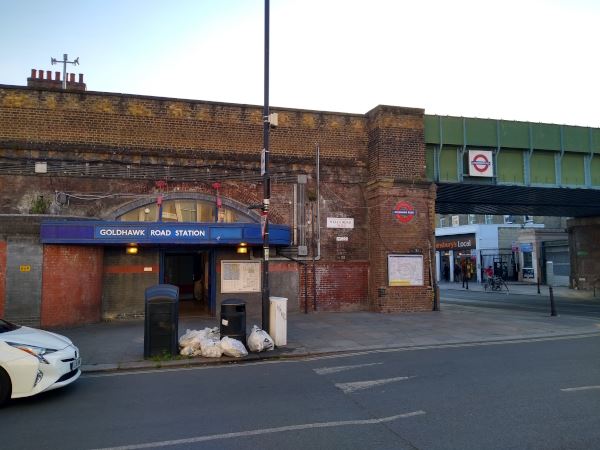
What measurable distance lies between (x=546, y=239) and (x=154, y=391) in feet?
133

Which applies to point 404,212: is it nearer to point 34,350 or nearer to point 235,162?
point 235,162

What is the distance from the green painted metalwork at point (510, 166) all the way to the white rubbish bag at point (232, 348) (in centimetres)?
1467

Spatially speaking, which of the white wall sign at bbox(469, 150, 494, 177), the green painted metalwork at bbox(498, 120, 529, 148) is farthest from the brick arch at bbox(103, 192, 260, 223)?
the green painted metalwork at bbox(498, 120, 529, 148)

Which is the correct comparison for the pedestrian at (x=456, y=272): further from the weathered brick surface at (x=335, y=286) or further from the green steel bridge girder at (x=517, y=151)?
the weathered brick surface at (x=335, y=286)

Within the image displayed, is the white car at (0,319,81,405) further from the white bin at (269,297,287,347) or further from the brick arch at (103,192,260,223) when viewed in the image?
the brick arch at (103,192,260,223)

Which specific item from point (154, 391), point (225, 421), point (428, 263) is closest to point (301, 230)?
point (428, 263)

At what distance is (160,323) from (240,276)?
7113mm

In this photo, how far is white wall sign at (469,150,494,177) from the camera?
20.2m

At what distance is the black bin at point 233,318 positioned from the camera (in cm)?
1077

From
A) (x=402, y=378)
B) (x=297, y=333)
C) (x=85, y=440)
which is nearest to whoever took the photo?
(x=85, y=440)

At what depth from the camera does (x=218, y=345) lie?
10336 mm

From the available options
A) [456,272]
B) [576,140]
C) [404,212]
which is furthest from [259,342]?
[456,272]

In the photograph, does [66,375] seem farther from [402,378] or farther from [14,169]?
[14,169]

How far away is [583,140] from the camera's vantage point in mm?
21609
